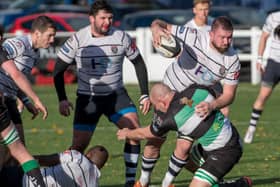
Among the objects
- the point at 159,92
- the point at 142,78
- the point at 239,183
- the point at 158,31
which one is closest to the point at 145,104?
the point at 142,78

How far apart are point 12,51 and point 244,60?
16320mm

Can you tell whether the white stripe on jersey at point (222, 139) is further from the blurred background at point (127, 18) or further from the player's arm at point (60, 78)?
the blurred background at point (127, 18)

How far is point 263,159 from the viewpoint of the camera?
49.3 ft

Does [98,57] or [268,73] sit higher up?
[98,57]

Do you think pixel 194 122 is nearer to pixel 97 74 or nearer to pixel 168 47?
pixel 168 47

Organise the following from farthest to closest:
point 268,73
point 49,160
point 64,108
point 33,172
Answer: point 268,73, point 64,108, point 49,160, point 33,172

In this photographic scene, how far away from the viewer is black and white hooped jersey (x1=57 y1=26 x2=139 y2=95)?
12.7 m

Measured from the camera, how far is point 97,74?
12.8 m

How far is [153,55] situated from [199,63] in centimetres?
1686

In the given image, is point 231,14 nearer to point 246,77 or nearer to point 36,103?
point 246,77

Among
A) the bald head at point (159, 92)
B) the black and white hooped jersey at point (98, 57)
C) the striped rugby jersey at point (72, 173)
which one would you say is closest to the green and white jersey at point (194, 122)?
the bald head at point (159, 92)

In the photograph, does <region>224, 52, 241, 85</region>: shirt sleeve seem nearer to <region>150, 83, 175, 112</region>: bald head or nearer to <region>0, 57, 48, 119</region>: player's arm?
<region>150, 83, 175, 112</region>: bald head

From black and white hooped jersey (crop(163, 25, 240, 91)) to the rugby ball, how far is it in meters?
0.42

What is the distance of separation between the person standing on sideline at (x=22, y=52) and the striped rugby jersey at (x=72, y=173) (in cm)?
121
